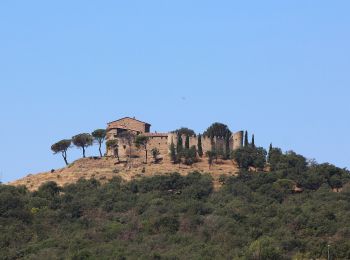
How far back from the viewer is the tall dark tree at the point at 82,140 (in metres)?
105

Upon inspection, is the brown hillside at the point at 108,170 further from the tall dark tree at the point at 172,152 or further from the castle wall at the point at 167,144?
the castle wall at the point at 167,144

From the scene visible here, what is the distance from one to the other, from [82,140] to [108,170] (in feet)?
15.0

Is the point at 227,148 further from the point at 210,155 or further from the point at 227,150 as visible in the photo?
the point at 210,155

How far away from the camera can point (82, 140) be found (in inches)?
4141

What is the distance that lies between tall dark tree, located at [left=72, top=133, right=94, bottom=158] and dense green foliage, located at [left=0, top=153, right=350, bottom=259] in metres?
6.89

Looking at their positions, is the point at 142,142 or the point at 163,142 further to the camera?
the point at 163,142

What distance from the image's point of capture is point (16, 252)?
7931 cm

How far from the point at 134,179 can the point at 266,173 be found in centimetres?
1181

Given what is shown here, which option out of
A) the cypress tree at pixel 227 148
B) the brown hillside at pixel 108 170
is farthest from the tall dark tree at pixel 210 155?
the cypress tree at pixel 227 148

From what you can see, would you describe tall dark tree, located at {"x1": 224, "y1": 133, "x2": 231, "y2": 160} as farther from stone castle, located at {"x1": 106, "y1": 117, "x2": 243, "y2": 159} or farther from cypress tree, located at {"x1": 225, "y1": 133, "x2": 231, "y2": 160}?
stone castle, located at {"x1": 106, "y1": 117, "x2": 243, "y2": 159}

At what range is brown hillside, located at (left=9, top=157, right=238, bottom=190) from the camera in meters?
101

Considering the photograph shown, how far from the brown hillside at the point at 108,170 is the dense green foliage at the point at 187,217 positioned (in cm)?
213

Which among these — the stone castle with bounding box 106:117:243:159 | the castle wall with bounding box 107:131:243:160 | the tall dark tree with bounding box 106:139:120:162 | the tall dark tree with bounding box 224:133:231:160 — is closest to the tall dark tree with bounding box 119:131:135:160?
the stone castle with bounding box 106:117:243:159

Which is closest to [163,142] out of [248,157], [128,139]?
[128,139]
